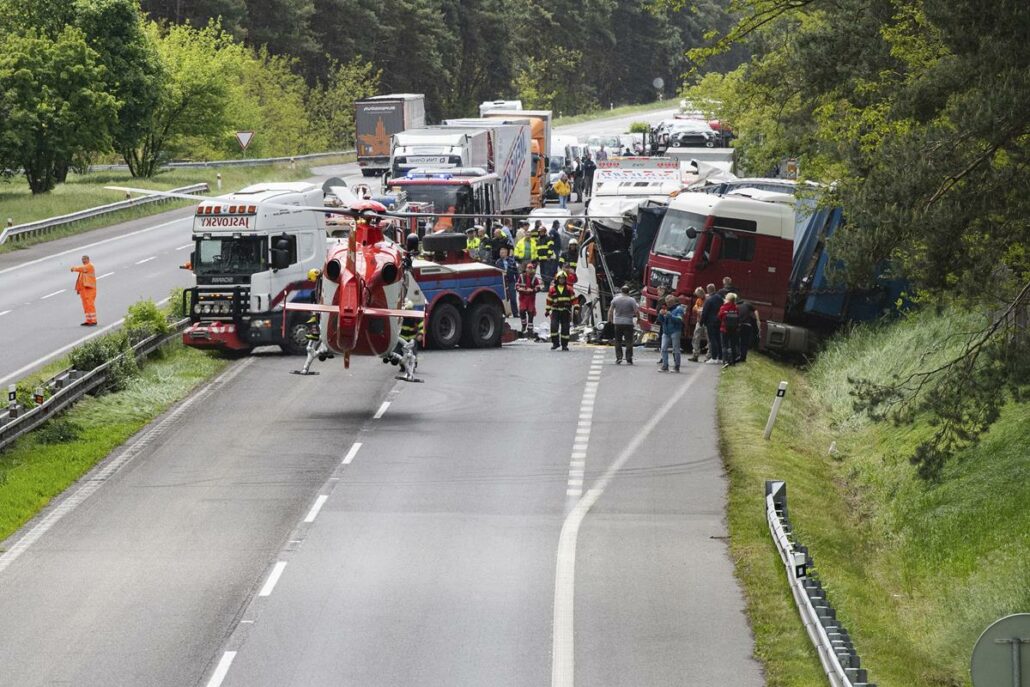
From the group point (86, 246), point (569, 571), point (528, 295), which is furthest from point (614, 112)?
point (569, 571)

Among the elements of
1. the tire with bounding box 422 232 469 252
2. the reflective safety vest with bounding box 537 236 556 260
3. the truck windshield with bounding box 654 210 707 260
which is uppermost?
the tire with bounding box 422 232 469 252

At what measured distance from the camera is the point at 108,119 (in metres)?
60.9

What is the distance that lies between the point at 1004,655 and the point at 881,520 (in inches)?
540

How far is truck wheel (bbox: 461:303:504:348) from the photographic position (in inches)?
1291

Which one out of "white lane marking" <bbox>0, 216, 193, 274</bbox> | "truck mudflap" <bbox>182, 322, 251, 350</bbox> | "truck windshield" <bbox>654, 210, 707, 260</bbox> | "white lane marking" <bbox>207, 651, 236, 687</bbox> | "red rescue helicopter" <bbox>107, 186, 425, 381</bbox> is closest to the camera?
"white lane marking" <bbox>207, 651, 236, 687</bbox>

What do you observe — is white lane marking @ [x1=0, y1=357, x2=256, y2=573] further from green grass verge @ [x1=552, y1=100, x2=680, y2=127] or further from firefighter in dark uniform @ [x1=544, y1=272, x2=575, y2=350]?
green grass verge @ [x1=552, y1=100, x2=680, y2=127]

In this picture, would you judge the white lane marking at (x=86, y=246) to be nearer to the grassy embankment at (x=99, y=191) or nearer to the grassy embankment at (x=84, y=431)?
the grassy embankment at (x=99, y=191)

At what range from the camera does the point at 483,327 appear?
1303 inches

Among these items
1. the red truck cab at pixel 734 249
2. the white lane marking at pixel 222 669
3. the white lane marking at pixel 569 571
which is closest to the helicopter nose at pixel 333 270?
the white lane marking at pixel 569 571

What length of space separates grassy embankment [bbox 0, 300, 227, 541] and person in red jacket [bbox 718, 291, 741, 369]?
914cm

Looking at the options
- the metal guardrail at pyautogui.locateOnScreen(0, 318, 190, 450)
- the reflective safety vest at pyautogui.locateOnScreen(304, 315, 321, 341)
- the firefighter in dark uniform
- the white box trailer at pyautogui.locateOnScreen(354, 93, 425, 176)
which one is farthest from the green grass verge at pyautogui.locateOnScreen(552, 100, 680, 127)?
the metal guardrail at pyautogui.locateOnScreen(0, 318, 190, 450)

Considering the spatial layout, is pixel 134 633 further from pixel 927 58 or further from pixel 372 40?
pixel 372 40

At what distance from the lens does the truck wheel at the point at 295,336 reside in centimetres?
3109

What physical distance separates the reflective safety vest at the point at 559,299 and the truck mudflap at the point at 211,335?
6014 millimetres
